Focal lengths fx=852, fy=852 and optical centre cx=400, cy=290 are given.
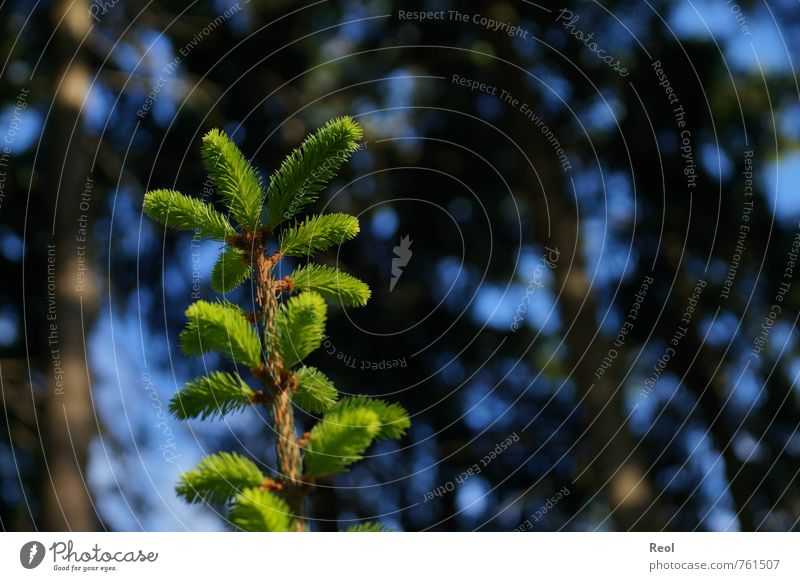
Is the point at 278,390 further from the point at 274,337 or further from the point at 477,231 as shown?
the point at 477,231

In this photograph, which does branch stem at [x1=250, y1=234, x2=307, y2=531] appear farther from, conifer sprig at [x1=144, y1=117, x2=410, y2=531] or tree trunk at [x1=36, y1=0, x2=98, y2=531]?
tree trunk at [x1=36, y1=0, x2=98, y2=531]

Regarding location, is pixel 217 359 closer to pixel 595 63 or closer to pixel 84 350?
pixel 84 350

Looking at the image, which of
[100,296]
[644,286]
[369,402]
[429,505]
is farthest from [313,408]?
[429,505]

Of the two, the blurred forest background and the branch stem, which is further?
the blurred forest background

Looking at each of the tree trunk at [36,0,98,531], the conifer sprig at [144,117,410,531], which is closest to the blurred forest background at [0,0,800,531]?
the tree trunk at [36,0,98,531]

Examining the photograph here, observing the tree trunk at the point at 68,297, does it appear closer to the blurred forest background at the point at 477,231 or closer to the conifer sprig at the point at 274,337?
the blurred forest background at the point at 477,231

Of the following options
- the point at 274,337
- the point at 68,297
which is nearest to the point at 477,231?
the point at 68,297

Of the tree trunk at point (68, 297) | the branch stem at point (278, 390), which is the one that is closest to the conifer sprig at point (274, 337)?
the branch stem at point (278, 390)
